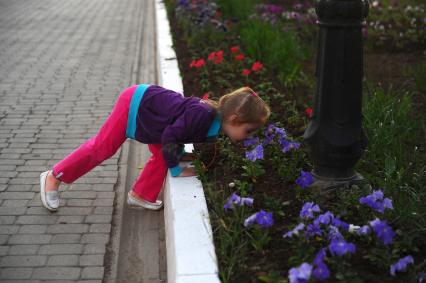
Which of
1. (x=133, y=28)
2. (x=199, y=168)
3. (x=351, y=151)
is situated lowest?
(x=133, y=28)

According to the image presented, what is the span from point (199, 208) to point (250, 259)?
1.75ft

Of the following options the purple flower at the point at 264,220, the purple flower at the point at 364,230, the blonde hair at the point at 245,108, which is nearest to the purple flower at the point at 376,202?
the purple flower at the point at 364,230

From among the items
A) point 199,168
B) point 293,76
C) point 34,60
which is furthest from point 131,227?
point 34,60

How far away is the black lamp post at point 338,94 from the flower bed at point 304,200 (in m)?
0.12

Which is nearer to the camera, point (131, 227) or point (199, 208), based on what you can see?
point (199, 208)

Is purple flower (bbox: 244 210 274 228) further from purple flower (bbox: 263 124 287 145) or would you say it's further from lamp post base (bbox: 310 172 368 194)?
purple flower (bbox: 263 124 287 145)

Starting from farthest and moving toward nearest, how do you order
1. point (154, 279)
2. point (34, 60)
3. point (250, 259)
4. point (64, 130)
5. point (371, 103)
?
point (34, 60)
point (64, 130)
point (371, 103)
point (154, 279)
point (250, 259)

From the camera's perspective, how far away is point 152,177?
144 inches

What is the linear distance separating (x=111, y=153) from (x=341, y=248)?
69.2 inches

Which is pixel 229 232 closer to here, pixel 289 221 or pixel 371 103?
pixel 289 221

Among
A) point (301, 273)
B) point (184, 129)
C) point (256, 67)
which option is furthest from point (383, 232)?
point (256, 67)

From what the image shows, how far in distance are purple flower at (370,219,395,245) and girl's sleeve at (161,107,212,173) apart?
1.17m

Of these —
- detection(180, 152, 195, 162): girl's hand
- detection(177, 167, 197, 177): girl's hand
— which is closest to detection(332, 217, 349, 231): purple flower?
detection(177, 167, 197, 177): girl's hand

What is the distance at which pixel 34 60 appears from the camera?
7809 millimetres
